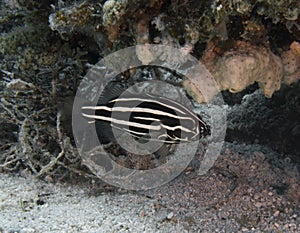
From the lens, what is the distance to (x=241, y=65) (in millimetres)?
2770

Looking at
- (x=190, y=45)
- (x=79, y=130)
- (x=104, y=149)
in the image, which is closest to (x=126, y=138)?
(x=104, y=149)

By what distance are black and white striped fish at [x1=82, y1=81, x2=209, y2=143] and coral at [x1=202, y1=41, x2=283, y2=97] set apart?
477mm

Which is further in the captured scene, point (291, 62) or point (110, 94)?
point (291, 62)

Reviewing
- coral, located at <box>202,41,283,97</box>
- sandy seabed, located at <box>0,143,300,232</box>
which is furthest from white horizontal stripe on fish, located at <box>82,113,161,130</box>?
sandy seabed, located at <box>0,143,300,232</box>

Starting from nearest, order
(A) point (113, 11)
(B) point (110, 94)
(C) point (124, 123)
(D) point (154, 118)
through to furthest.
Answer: (A) point (113, 11) → (D) point (154, 118) → (C) point (124, 123) → (B) point (110, 94)

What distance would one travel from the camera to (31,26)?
3.50 metres

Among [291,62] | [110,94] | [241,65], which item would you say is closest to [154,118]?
[110,94]

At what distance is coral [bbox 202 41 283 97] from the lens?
2.78 m

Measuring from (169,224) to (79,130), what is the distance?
1370 mm

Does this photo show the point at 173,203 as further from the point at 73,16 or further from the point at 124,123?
the point at 73,16

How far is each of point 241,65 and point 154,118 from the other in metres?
0.90

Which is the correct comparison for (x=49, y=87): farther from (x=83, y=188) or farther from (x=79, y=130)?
(x=83, y=188)

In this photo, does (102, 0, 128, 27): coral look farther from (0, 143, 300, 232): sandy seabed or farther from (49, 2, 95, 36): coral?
(0, 143, 300, 232): sandy seabed

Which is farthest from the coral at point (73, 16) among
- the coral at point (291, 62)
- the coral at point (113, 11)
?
the coral at point (291, 62)
